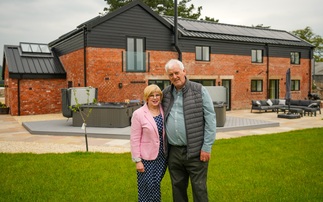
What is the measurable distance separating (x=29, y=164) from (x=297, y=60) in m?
24.6

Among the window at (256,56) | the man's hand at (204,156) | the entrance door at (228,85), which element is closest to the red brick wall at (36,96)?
the entrance door at (228,85)

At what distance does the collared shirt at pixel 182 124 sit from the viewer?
321 centimetres

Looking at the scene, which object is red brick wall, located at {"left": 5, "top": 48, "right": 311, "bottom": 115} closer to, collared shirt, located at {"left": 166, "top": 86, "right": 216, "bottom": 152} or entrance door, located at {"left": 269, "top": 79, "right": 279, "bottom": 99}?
entrance door, located at {"left": 269, "top": 79, "right": 279, "bottom": 99}

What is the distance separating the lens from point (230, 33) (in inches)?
887

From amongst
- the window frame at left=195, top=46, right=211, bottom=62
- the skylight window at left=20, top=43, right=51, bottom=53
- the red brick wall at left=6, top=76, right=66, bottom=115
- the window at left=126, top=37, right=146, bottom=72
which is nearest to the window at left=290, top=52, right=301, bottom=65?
the window frame at left=195, top=46, right=211, bottom=62

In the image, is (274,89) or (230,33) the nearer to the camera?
(230,33)

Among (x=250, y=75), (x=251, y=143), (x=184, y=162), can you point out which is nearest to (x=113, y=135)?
(x=251, y=143)

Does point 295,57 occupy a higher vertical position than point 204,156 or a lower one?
higher

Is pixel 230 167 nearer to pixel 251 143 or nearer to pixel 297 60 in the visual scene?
pixel 251 143

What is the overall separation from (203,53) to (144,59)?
4.76 meters

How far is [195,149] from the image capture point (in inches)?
127

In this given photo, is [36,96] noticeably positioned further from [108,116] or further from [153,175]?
[153,175]

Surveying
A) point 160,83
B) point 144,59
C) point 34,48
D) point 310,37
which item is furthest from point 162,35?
point 310,37

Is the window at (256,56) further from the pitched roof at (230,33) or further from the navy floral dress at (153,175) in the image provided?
the navy floral dress at (153,175)
